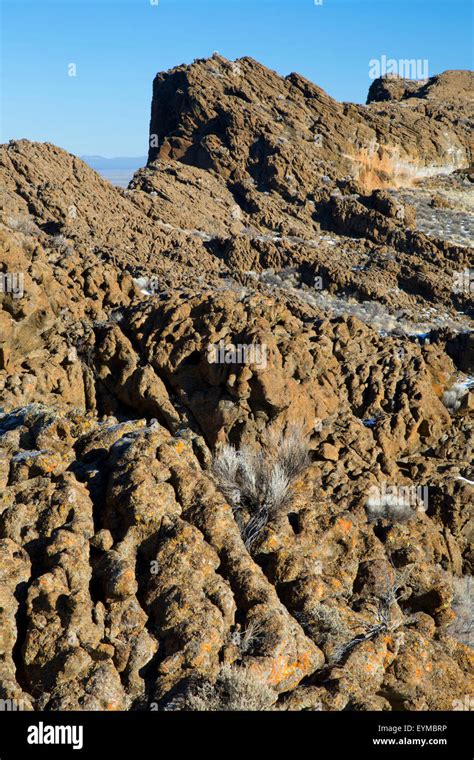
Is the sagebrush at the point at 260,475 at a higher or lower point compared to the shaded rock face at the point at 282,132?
lower

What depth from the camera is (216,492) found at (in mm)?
5898

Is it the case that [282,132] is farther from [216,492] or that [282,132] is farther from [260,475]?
[216,492]

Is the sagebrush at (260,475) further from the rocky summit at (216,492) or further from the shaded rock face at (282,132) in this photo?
the shaded rock face at (282,132)

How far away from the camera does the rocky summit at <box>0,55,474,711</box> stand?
4.65 m

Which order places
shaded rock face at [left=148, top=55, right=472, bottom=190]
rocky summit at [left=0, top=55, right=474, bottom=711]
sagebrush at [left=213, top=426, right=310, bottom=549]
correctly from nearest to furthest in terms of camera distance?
rocky summit at [left=0, top=55, right=474, bottom=711], sagebrush at [left=213, top=426, right=310, bottom=549], shaded rock face at [left=148, top=55, right=472, bottom=190]

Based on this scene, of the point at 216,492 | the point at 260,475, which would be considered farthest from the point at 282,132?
the point at 216,492

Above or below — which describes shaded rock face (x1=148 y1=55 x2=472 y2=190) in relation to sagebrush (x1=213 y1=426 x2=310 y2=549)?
above

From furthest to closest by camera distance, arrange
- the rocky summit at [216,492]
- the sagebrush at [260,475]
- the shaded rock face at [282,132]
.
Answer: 1. the shaded rock face at [282,132]
2. the sagebrush at [260,475]
3. the rocky summit at [216,492]

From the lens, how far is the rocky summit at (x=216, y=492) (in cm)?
465

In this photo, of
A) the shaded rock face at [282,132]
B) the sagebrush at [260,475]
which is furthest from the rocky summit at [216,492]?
the shaded rock face at [282,132]

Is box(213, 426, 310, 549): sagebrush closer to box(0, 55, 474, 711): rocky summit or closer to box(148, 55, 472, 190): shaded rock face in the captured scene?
box(0, 55, 474, 711): rocky summit

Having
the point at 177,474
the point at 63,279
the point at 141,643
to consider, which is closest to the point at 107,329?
the point at 63,279

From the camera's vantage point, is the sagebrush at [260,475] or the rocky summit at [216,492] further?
the sagebrush at [260,475]

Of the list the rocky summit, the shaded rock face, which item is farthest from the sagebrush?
the shaded rock face
